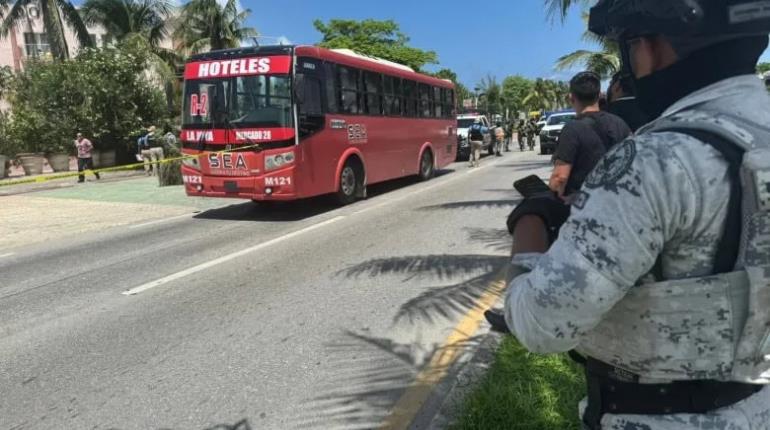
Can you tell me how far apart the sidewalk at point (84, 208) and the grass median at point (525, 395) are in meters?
8.42

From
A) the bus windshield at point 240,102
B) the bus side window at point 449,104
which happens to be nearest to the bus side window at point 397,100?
the bus side window at point 449,104

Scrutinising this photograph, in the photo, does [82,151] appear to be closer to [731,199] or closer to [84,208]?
[84,208]

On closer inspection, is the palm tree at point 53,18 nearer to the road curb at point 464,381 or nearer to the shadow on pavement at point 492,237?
the shadow on pavement at point 492,237

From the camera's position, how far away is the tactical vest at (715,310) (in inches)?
45.1

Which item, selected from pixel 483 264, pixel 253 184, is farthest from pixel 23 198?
pixel 483 264

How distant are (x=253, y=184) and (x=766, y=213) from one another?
9880 mm

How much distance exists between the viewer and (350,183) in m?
12.4

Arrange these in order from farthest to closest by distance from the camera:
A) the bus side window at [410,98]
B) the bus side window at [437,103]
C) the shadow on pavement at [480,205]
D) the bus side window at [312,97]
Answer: the bus side window at [437,103] → the bus side window at [410,98] → the bus side window at [312,97] → the shadow on pavement at [480,205]

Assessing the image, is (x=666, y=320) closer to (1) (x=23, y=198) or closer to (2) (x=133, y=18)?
(1) (x=23, y=198)

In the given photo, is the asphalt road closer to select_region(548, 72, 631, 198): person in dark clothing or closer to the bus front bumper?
the bus front bumper

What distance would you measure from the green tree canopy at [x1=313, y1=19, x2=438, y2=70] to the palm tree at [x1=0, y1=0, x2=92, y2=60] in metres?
18.6

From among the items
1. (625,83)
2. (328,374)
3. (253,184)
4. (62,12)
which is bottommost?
(328,374)

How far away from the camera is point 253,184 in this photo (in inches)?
416

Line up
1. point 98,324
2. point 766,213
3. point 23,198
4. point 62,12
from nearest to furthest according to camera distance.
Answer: point 766,213 < point 98,324 < point 23,198 < point 62,12
